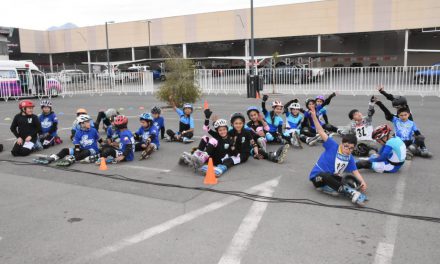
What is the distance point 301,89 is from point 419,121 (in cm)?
1207

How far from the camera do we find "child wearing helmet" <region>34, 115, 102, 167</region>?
25.0 ft

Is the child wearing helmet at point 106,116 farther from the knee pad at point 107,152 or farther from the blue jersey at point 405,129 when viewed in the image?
the blue jersey at point 405,129

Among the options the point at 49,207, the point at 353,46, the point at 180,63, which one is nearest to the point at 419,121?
the point at 180,63

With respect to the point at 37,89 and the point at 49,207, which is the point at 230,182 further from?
the point at 37,89

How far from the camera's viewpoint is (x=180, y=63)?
54.4 ft

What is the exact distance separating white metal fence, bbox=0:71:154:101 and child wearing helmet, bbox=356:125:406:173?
22.5 metres

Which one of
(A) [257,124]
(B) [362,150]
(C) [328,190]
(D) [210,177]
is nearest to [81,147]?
(D) [210,177]

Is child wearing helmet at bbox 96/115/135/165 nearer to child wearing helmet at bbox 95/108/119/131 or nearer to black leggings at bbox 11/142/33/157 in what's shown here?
black leggings at bbox 11/142/33/157

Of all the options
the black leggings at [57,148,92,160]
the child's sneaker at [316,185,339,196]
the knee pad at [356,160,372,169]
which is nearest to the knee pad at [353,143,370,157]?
the knee pad at [356,160,372,169]

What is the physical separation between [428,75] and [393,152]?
56.7ft

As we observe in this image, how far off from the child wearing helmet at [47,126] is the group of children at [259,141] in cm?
2

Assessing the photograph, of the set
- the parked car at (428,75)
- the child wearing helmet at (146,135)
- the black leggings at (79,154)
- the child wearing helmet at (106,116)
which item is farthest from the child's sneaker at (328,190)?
the parked car at (428,75)

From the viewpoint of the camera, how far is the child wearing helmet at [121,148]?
24.8 ft

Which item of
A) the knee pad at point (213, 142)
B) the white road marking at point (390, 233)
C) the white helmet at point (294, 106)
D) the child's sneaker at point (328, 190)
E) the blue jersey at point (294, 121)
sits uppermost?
the white helmet at point (294, 106)
